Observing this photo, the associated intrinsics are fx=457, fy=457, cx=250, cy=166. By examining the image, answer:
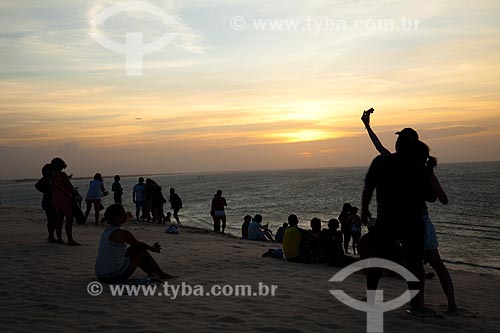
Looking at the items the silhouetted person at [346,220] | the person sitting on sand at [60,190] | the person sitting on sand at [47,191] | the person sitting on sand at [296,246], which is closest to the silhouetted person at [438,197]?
the person sitting on sand at [296,246]

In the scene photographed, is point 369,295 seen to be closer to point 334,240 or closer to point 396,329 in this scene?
point 396,329

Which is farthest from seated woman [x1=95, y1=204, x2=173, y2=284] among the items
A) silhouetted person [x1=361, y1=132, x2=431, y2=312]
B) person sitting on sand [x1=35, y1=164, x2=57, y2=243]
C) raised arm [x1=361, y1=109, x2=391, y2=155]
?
person sitting on sand [x1=35, y1=164, x2=57, y2=243]

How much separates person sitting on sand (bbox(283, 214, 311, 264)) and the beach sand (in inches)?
15.3

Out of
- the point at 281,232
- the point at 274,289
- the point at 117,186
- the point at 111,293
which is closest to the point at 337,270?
the point at 274,289

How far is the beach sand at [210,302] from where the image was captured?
481cm

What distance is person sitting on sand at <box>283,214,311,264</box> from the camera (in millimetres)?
9281

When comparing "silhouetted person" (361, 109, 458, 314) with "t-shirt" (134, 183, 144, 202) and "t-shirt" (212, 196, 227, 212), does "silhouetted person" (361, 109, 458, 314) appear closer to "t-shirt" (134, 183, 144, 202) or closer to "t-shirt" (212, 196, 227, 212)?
"t-shirt" (212, 196, 227, 212)

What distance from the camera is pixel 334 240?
924cm

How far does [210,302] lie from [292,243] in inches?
153

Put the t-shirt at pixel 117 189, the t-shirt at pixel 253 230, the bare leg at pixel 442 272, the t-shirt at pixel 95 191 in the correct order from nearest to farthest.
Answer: the bare leg at pixel 442 272 → the t-shirt at pixel 95 191 → the t-shirt at pixel 253 230 → the t-shirt at pixel 117 189

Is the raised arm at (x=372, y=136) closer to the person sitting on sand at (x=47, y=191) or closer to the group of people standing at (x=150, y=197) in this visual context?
the person sitting on sand at (x=47, y=191)

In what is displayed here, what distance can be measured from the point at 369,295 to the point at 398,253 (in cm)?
271

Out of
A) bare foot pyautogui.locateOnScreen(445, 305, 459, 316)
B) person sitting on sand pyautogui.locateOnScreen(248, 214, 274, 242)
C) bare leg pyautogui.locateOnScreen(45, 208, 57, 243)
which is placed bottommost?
person sitting on sand pyautogui.locateOnScreen(248, 214, 274, 242)

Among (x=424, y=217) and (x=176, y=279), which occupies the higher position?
(x=424, y=217)
